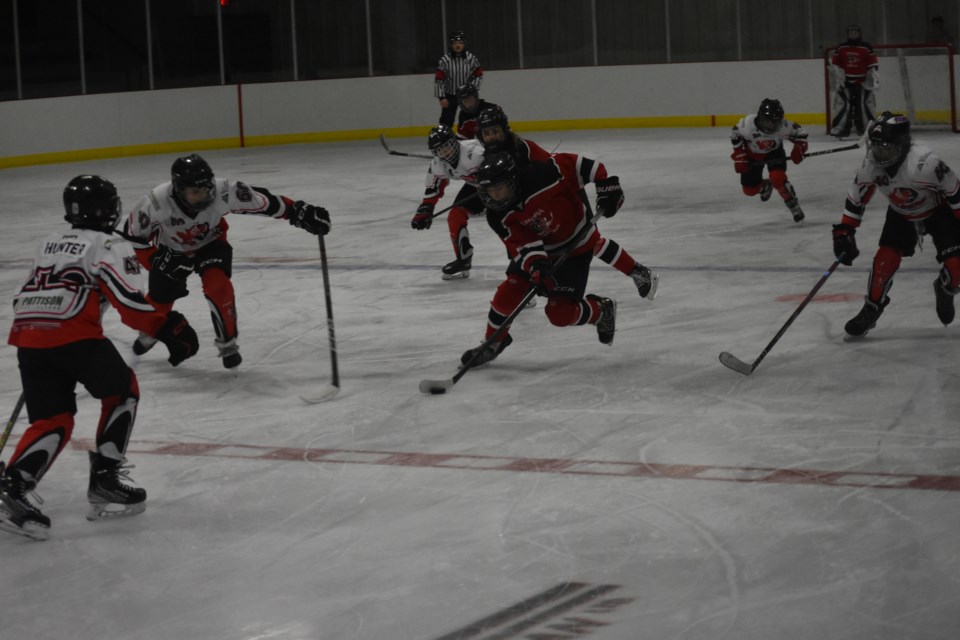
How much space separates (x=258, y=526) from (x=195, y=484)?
0.50 m

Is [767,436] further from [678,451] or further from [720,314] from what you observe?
[720,314]

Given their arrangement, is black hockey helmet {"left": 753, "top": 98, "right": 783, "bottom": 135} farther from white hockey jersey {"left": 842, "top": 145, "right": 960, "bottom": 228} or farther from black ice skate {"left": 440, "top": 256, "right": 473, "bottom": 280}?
white hockey jersey {"left": 842, "top": 145, "right": 960, "bottom": 228}

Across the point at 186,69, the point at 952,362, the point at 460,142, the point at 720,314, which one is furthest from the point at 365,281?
the point at 186,69

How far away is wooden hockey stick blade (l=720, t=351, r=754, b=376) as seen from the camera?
17.3 ft

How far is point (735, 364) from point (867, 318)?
0.78 m

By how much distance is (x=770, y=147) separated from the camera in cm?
918

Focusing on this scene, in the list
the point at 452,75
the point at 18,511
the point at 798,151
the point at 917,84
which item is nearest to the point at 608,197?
the point at 18,511

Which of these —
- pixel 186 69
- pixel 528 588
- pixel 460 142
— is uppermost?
pixel 186 69

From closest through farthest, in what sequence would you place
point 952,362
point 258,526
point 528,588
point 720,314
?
point 528,588, point 258,526, point 952,362, point 720,314

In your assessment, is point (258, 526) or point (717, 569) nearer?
point (717, 569)

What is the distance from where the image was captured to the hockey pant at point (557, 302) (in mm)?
5523

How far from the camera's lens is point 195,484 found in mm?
4215

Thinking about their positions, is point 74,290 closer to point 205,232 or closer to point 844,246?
point 205,232

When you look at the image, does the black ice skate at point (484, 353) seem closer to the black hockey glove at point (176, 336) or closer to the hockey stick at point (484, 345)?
the hockey stick at point (484, 345)
